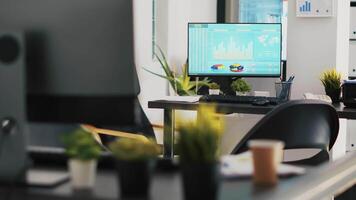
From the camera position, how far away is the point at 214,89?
464cm

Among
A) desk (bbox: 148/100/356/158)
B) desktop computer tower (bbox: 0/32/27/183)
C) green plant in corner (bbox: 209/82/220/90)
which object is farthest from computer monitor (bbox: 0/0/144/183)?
green plant in corner (bbox: 209/82/220/90)

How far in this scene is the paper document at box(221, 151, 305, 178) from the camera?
1.59 m

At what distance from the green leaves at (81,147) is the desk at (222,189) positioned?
Result: 8cm

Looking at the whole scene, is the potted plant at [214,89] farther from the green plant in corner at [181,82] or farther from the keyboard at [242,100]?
the green plant in corner at [181,82]

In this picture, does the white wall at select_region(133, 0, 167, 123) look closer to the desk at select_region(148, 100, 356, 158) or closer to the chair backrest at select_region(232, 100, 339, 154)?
the desk at select_region(148, 100, 356, 158)

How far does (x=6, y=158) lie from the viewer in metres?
1.62

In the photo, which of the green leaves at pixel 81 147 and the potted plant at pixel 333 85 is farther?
the potted plant at pixel 333 85

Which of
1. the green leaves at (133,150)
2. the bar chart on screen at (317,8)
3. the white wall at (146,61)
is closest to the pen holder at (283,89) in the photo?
the bar chart on screen at (317,8)

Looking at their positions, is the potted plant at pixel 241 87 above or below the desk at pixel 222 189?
above

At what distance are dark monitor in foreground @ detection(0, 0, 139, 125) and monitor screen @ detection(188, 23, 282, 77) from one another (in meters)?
3.02

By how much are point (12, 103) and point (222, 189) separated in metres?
0.58

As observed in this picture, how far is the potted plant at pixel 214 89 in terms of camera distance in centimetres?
460

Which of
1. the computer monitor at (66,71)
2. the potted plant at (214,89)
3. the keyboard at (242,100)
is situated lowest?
the keyboard at (242,100)

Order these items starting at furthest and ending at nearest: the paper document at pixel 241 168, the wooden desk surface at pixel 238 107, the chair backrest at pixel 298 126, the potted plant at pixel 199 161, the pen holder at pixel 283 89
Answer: the pen holder at pixel 283 89 → the wooden desk surface at pixel 238 107 → the chair backrest at pixel 298 126 → the paper document at pixel 241 168 → the potted plant at pixel 199 161
